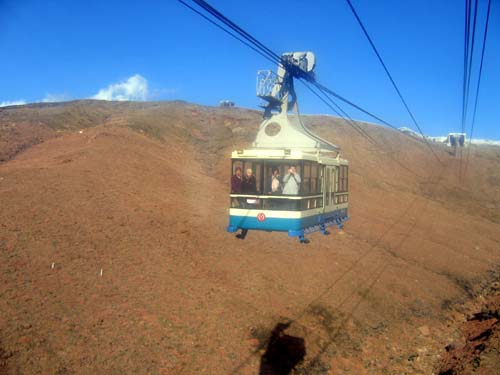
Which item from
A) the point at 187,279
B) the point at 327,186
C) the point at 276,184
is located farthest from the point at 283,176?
the point at 187,279

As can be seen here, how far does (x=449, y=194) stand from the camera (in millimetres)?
44750

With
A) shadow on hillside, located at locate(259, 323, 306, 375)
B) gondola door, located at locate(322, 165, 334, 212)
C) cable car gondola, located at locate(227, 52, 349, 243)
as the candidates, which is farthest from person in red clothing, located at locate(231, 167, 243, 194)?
shadow on hillside, located at locate(259, 323, 306, 375)

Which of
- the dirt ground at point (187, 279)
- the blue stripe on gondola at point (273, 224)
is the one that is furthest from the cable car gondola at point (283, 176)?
the dirt ground at point (187, 279)

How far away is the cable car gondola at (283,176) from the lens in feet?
39.5

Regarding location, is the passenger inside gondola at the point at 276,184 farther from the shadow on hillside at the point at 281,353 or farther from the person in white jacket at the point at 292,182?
the shadow on hillside at the point at 281,353

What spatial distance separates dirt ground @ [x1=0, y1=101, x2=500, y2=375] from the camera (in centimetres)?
1158

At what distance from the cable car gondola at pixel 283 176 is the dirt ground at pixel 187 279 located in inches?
148

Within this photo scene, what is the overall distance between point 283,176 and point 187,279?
549cm

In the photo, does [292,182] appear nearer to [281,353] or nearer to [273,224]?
[273,224]

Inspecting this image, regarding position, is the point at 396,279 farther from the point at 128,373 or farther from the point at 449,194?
the point at 449,194

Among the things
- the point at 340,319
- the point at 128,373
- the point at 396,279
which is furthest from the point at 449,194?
the point at 128,373

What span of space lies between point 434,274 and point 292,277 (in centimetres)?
1075

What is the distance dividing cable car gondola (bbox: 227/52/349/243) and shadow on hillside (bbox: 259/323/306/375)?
3.94 metres

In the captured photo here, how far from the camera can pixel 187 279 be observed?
1532 cm
